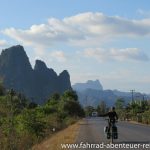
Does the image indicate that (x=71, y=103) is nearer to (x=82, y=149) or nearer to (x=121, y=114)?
(x=121, y=114)

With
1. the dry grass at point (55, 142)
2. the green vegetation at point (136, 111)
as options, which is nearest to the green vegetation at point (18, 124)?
the dry grass at point (55, 142)

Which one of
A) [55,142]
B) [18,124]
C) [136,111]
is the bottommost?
[55,142]

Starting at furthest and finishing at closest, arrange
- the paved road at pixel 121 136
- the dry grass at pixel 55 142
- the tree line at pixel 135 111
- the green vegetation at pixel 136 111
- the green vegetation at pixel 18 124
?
the tree line at pixel 135 111 < the green vegetation at pixel 136 111 < the paved road at pixel 121 136 < the dry grass at pixel 55 142 < the green vegetation at pixel 18 124

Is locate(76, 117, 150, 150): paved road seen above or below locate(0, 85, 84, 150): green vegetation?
below

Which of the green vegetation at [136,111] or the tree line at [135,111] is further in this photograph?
the tree line at [135,111]

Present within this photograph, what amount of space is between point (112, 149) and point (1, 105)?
5.45 meters

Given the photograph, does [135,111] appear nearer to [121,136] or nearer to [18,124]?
[121,136]

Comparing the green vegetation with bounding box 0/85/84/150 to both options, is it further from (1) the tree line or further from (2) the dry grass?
(1) the tree line

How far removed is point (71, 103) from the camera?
302 feet

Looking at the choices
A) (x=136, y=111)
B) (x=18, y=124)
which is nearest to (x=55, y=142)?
(x=18, y=124)

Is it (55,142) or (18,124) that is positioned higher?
(18,124)

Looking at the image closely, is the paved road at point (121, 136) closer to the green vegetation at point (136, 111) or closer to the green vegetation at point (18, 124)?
the green vegetation at point (18, 124)

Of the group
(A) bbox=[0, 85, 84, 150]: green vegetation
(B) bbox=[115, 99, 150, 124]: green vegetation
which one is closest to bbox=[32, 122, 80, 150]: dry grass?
(A) bbox=[0, 85, 84, 150]: green vegetation

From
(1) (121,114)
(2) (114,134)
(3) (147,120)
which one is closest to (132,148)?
(2) (114,134)
